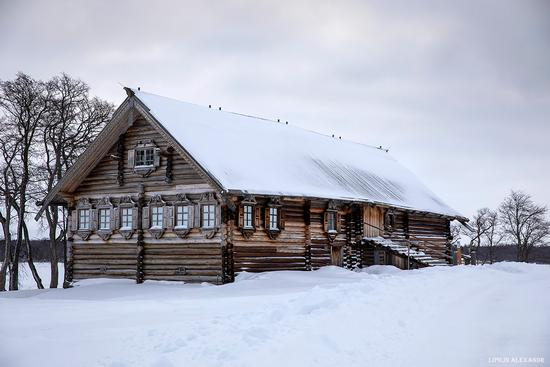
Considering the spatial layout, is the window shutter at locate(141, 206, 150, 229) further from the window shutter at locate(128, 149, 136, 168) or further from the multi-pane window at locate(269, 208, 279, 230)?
the multi-pane window at locate(269, 208, 279, 230)

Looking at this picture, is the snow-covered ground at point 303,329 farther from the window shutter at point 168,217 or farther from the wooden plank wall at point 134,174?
the wooden plank wall at point 134,174

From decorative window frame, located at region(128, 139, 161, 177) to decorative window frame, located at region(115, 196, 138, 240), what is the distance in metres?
1.31

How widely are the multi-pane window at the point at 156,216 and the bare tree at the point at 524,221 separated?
139 feet

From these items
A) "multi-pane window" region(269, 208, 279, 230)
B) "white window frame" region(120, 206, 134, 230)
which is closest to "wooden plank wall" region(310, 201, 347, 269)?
"multi-pane window" region(269, 208, 279, 230)

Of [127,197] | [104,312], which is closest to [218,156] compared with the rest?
[127,197]

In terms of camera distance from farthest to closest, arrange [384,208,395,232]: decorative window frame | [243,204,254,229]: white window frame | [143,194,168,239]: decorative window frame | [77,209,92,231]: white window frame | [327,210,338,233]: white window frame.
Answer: [384,208,395,232]: decorative window frame
[327,210,338,233]: white window frame
[77,209,92,231]: white window frame
[143,194,168,239]: decorative window frame
[243,204,254,229]: white window frame

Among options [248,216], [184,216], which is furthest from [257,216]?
[184,216]

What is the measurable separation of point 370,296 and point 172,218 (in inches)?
453

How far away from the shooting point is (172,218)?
2297 cm

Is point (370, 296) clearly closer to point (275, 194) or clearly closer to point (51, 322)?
point (51, 322)

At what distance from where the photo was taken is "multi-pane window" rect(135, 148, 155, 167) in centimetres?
2398

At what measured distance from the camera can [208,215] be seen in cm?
2230

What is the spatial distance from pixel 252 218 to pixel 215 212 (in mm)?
1676

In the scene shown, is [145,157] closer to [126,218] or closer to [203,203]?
[126,218]
